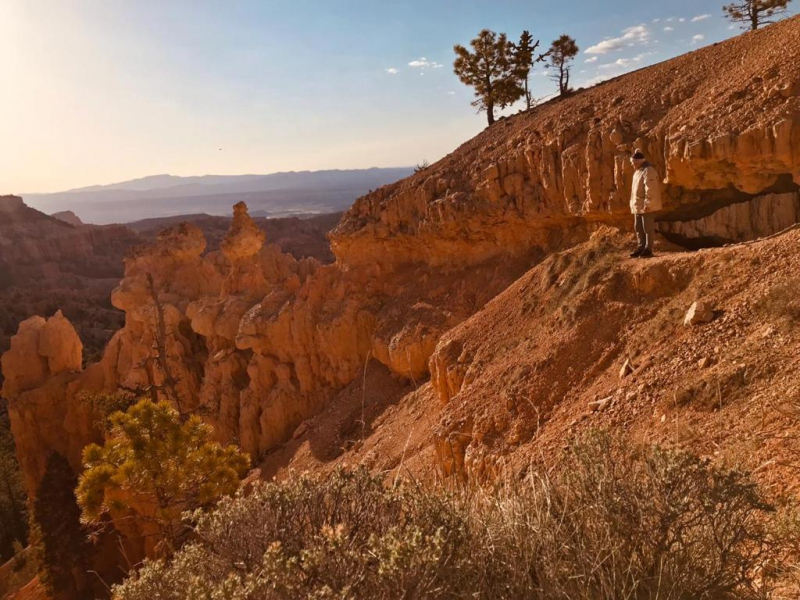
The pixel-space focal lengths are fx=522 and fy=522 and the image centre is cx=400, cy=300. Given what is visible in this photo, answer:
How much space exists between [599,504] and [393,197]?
1269 cm

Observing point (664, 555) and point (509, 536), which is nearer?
point (664, 555)

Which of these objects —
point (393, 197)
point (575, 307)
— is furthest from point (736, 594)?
point (393, 197)

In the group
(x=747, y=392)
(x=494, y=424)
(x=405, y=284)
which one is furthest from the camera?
(x=405, y=284)

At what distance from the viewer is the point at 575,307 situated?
8.74 meters

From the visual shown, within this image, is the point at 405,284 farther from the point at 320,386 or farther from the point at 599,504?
the point at 599,504

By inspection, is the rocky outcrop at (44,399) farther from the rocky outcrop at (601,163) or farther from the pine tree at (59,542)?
the rocky outcrop at (601,163)

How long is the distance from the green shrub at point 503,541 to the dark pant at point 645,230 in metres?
6.02

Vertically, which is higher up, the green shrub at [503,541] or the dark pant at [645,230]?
the dark pant at [645,230]

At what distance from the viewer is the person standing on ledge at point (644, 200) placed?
333 inches

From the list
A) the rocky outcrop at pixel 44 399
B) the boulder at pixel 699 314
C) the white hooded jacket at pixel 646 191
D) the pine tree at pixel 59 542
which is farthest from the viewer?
the rocky outcrop at pixel 44 399

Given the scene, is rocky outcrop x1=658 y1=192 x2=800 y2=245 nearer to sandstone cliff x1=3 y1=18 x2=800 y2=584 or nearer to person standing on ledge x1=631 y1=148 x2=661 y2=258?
sandstone cliff x1=3 y1=18 x2=800 y2=584

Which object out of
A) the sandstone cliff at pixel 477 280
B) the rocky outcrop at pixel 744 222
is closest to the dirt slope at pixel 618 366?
the sandstone cliff at pixel 477 280

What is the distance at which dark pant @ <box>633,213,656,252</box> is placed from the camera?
878cm

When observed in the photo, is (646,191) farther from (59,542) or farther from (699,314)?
(59,542)
